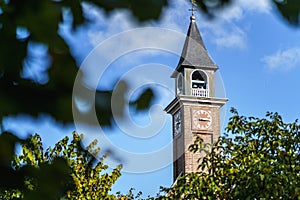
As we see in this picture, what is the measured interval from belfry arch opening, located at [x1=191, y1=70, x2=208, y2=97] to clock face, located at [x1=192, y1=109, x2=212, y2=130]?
54.1 inches

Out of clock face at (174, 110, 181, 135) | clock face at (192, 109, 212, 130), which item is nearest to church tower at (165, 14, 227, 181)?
clock face at (192, 109, 212, 130)

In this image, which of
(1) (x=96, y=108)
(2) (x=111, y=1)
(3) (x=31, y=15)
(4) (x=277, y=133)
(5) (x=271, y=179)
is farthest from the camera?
(4) (x=277, y=133)

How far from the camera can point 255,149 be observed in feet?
29.2

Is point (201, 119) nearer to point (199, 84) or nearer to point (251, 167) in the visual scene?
point (199, 84)

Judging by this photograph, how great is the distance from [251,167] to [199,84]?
103 ft

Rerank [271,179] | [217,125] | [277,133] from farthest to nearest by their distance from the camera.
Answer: [217,125], [277,133], [271,179]

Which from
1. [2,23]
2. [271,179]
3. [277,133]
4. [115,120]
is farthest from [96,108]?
[277,133]

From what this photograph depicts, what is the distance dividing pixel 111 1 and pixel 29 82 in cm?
22

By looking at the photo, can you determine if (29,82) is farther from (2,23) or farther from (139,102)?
(139,102)

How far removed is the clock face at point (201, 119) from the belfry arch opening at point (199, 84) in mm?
1373

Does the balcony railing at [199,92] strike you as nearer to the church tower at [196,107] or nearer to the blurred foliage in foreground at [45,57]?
the church tower at [196,107]

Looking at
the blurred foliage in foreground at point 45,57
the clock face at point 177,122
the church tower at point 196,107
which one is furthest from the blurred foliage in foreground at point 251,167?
the clock face at point 177,122

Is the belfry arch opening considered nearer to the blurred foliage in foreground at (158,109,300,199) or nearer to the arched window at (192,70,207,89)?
A: the arched window at (192,70,207,89)

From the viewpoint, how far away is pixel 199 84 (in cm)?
3953
